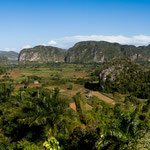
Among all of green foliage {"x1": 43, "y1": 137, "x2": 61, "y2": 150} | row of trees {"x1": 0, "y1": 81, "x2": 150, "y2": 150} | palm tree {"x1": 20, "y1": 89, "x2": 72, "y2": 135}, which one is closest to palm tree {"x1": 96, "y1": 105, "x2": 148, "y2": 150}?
row of trees {"x1": 0, "y1": 81, "x2": 150, "y2": 150}

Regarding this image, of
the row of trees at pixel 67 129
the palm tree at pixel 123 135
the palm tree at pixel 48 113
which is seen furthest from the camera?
the palm tree at pixel 48 113

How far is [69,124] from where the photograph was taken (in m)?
14.8

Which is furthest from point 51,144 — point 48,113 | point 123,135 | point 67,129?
point 67,129

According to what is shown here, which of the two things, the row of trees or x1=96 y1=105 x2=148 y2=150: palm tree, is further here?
the row of trees

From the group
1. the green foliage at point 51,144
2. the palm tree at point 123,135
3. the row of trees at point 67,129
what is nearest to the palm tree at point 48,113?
the row of trees at point 67,129

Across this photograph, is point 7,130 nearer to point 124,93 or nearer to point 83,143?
point 83,143

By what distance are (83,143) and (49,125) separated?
11.6 ft

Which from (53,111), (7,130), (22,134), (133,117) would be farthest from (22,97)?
(133,117)

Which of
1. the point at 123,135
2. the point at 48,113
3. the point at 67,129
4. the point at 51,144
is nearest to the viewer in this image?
the point at 51,144

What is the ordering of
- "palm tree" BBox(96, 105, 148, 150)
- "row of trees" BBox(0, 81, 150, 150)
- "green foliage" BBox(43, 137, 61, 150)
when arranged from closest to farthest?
"green foliage" BBox(43, 137, 61, 150) < "palm tree" BBox(96, 105, 148, 150) < "row of trees" BBox(0, 81, 150, 150)

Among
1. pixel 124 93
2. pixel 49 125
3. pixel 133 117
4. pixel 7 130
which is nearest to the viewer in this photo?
pixel 133 117

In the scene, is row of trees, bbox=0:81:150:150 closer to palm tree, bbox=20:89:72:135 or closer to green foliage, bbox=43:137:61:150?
palm tree, bbox=20:89:72:135

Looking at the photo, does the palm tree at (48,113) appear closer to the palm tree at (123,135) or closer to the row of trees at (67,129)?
the row of trees at (67,129)

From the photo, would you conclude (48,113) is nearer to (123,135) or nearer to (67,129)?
(67,129)
